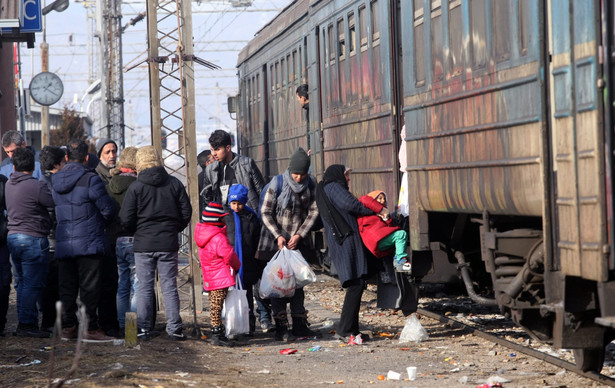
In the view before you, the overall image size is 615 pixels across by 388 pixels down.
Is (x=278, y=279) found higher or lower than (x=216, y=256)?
lower

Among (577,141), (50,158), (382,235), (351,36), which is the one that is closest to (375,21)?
(351,36)

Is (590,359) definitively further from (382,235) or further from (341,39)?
(341,39)

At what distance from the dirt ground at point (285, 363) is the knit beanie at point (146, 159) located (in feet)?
4.91

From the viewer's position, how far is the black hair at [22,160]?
9.89m

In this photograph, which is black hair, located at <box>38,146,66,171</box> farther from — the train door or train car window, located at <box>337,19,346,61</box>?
the train door

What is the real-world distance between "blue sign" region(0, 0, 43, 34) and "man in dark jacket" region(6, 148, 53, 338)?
870 centimetres

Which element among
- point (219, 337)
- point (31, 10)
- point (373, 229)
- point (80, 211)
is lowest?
point (219, 337)

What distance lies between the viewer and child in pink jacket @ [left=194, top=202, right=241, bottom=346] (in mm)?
9648

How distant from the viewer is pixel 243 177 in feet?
36.6

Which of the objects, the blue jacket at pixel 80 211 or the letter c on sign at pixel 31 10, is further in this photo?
the letter c on sign at pixel 31 10

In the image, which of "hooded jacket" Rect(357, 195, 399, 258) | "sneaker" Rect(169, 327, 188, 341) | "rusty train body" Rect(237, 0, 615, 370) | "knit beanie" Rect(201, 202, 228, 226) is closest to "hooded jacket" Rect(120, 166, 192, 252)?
"knit beanie" Rect(201, 202, 228, 226)

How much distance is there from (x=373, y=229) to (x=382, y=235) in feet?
0.30

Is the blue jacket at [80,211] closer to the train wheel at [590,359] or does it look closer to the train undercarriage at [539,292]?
the train undercarriage at [539,292]

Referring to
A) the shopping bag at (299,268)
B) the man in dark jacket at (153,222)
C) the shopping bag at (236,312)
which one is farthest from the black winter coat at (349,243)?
the man in dark jacket at (153,222)
